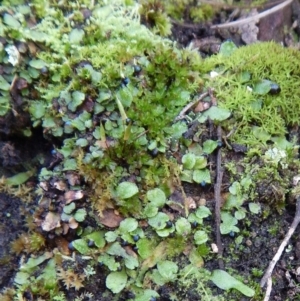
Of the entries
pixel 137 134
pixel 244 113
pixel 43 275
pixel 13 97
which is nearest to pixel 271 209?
pixel 244 113

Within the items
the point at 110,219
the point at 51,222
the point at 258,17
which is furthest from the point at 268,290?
the point at 258,17

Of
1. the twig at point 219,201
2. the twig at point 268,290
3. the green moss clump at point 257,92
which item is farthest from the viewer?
the green moss clump at point 257,92

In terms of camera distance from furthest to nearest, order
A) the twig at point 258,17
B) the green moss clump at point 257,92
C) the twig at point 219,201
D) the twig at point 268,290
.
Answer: the twig at point 258,17
the green moss clump at point 257,92
the twig at point 219,201
the twig at point 268,290

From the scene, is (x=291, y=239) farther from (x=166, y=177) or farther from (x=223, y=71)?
(x=223, y=71)

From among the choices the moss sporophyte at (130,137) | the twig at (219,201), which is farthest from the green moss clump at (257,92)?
the twig at (219,201)

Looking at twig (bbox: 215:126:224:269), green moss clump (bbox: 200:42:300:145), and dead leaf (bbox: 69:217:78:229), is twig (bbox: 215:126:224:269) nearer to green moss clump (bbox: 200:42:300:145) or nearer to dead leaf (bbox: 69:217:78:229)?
green moss clump (bbox: 200:42:300:145)

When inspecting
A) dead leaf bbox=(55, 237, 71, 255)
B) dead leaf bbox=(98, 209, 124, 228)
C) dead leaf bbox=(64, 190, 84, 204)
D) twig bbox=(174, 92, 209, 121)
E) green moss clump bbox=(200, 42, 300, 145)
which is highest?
green moss clump bbox=(200, 42, 300, 145)

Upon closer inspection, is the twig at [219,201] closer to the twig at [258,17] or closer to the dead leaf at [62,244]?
the dead leaf at [62,244]

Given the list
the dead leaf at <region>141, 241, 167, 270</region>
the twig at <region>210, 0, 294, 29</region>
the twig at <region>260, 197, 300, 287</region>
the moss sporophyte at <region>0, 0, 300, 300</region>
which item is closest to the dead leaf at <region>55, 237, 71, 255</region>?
the moss sporophyte at <region>0, 0, 300, 300</region>
